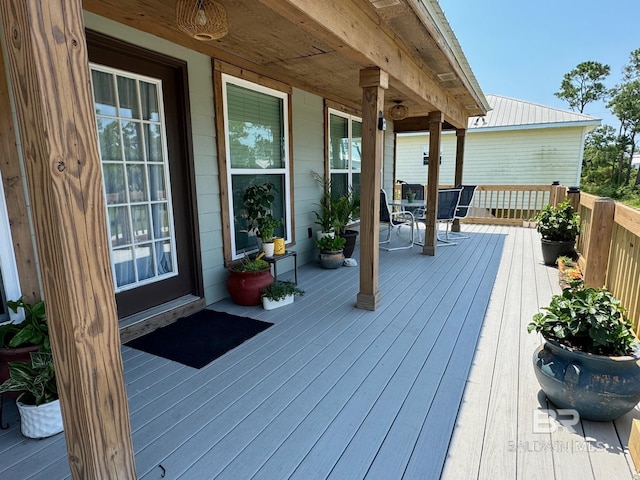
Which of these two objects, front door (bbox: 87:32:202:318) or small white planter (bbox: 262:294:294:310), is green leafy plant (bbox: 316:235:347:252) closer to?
small white planter (bbox: 262:294:294:310)

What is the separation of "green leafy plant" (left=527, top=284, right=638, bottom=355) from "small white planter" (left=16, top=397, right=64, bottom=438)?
8.03 feet

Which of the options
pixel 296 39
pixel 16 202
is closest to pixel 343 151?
pixel 296 39

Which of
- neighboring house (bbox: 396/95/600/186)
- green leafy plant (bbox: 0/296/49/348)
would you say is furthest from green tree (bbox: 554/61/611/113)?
green leafy plant (bbox: 0/296/49/348)

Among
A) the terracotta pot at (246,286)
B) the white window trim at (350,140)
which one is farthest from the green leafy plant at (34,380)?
the white window trim at (350,140)

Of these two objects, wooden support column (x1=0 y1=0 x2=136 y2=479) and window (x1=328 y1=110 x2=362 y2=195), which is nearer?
wooden support column (x1=0 y1=0 x2=136 y2=479)

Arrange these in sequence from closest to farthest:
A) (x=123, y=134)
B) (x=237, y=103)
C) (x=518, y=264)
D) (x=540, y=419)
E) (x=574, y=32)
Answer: (x=540, y=419), (x=123, y=134), (x=237, y=103), (x=518, y=264), (x=574, y=32)

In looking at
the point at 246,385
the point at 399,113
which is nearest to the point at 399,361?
the point at 246,385

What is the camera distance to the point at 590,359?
1.67 metres

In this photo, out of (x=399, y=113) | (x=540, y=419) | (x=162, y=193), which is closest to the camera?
(x=540, y=419)

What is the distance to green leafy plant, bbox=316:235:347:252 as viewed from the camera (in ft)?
14.9

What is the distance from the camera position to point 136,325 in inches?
104

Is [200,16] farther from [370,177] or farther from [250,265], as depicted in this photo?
[250,265]

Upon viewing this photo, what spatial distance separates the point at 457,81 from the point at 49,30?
4.39 metres

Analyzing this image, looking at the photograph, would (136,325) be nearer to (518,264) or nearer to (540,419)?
(540,419)
